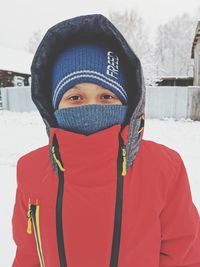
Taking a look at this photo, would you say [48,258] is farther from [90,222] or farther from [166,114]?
[166,114]

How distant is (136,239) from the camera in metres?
1.04

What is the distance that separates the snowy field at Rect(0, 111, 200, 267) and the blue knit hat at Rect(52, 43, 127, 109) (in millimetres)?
1717

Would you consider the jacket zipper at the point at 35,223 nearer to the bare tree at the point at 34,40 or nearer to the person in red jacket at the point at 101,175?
the person in red jacket at the point at 101,175

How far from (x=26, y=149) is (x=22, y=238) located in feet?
16.1

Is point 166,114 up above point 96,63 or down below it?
below

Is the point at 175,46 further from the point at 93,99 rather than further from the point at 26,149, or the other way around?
the point at 93,99

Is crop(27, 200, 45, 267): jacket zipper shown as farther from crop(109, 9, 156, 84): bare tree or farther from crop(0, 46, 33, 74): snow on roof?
crop(109, 9, 156, 84): bare tree

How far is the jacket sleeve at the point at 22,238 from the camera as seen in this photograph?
1.21m

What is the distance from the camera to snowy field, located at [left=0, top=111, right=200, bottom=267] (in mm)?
2682

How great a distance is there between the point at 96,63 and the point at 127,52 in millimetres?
132

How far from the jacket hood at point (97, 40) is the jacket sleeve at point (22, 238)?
14.3 inches

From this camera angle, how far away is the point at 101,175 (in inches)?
40.4

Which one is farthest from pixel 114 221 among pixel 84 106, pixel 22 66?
pixel 22 66

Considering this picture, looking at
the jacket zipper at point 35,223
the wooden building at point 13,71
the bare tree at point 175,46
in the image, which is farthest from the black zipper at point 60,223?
the bare tree at point 175,46
